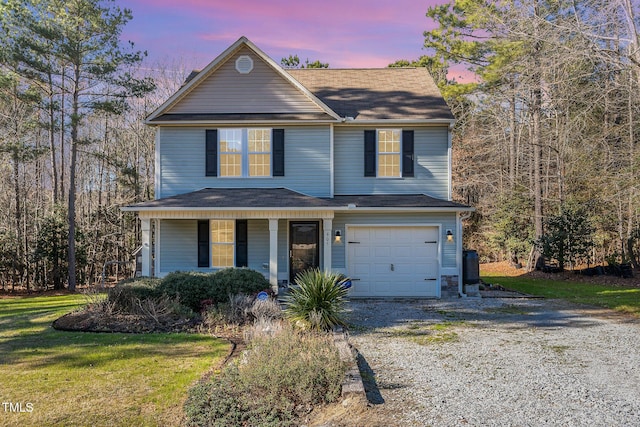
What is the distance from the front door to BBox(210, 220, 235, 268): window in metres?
1.74

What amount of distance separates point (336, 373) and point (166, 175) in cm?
1054

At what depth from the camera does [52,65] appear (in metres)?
19.2

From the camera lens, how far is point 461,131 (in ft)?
92.9

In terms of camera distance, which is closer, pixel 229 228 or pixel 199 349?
pixel 199 349

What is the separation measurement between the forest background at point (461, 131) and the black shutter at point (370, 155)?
426 cm

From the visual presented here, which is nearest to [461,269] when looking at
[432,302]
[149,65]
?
[432,302]

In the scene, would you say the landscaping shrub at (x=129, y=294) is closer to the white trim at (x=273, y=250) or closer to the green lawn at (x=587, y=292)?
the white trim at (x=273, y=250)

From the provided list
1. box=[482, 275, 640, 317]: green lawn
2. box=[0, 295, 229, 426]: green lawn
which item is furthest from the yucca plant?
box=[482, 275, 640, 317]: green lawn

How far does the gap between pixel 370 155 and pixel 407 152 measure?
44.3 inches

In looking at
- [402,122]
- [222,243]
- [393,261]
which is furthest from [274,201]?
[402,122]

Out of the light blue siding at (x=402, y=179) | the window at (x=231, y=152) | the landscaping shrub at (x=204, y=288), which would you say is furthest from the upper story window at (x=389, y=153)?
the landscaping shrub at (x=204, y=288)

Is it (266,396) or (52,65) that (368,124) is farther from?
(52,65)

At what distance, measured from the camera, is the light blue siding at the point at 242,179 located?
14.2 meters

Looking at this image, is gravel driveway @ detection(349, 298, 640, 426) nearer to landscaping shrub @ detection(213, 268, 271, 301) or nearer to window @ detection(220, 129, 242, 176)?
landscaping shrub @ detection(213, 268, 271, 301)
